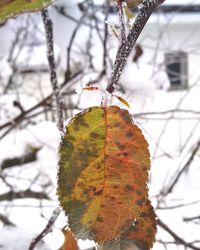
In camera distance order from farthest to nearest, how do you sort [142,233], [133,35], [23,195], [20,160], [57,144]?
[20,160]
[23,195]
[57,144]
[142,233]
[133,35]

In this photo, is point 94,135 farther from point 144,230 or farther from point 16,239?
point 16,239

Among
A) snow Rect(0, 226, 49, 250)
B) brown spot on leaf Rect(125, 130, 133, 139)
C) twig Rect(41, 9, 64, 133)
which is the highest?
twig Rect(41, 9, 64, 133)

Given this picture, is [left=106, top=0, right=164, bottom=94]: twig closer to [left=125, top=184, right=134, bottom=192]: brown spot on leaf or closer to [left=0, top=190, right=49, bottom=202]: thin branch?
[left=125, top=184, right=134, bottom=192]: brown spot on leaf

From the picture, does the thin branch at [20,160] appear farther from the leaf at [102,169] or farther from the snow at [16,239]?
the leaf at [102,169]

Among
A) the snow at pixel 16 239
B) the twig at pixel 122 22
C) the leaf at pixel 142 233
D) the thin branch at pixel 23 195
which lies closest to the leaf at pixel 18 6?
the twig at pixel 122 22

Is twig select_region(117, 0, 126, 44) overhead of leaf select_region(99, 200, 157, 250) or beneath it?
overhead

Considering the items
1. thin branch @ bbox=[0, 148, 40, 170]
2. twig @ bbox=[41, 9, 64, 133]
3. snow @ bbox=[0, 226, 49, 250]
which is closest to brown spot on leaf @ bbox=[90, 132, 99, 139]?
twig @ bbox=[41, 9, 64, 133]

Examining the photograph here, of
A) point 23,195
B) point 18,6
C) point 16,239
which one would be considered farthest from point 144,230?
point 23,195

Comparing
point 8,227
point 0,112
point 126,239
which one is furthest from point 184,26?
point 126,239
